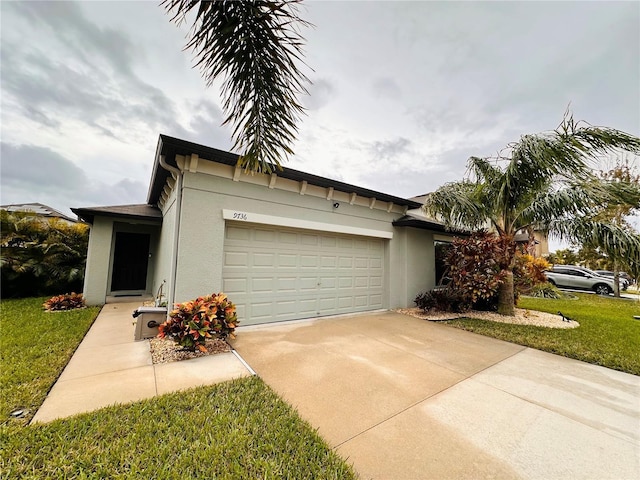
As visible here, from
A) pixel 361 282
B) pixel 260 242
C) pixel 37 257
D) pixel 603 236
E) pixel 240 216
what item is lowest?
pixel 361 282

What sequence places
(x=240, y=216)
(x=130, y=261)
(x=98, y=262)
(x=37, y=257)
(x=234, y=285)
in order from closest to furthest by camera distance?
(x=240, y=216), (x=234, y=285), (x=98, y=262), (x=37, y=257), (x=130, y=261)

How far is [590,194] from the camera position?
625cm

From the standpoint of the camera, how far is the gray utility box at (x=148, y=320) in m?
5.17

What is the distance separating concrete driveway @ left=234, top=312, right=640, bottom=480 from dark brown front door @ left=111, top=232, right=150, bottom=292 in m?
7.28

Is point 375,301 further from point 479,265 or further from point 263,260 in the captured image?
point 263,260

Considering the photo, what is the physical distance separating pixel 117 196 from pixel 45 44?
794 inches

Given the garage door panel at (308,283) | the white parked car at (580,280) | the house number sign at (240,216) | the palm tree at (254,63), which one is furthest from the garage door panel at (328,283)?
the white parked car at (580,280)

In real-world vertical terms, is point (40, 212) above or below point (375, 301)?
above

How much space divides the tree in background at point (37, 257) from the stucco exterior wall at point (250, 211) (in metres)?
6.69

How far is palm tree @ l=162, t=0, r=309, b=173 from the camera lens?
1.98m

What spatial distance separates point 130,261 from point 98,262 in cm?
134

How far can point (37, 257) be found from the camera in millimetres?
9461

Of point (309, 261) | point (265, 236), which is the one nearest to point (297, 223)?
point (265, 236)

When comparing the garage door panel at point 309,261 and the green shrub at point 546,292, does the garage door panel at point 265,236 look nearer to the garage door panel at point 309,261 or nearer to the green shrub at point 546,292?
the garage door panel at point 309,261
